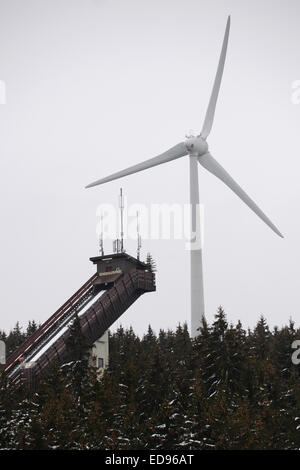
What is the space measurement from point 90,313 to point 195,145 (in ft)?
88.5

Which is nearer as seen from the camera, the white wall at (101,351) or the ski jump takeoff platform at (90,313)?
the ski jump takeoff platform at (90,313)

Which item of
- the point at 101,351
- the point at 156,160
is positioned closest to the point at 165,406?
the point at 101,351

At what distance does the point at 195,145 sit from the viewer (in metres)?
84.2

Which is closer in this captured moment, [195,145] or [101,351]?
[101,351]

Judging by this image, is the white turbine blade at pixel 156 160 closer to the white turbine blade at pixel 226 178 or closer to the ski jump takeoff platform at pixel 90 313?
the white turbine blade at pixel 226 178

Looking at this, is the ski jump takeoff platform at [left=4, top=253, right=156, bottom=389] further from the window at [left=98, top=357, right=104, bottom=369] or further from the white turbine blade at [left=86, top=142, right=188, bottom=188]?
the white turbine blade at [left=86, top=142, right=188, bottom=188]

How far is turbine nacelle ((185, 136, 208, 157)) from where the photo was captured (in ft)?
276

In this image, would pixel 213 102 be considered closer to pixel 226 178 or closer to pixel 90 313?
pixel 226 178

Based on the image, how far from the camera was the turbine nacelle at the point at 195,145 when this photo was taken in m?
84.2

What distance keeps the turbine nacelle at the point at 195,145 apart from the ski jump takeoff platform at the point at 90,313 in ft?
50.7

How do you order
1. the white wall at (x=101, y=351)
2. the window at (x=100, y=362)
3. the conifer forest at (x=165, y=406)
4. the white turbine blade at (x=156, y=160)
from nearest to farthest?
1. the conifer forest at (x=165, y=406)
2. the white wall at (x=101, y=351)
3. the window at (x=100, y=362)
4. the white turbine blade at (x=156, y=160)

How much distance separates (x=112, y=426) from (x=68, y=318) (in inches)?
1121

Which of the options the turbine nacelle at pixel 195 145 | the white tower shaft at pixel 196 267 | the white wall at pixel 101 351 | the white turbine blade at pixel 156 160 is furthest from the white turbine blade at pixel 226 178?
the white wall at pixel 101 351

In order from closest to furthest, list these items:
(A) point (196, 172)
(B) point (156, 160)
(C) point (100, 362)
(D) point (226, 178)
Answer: (C) point (100, 362)
(D) point (226, 178)
(A) point (196, 172)
(B) point (156, 160)
